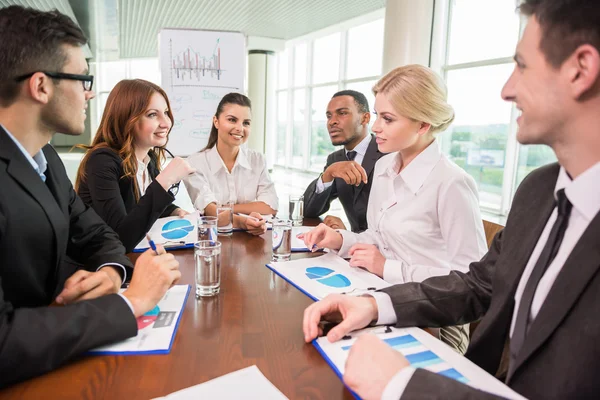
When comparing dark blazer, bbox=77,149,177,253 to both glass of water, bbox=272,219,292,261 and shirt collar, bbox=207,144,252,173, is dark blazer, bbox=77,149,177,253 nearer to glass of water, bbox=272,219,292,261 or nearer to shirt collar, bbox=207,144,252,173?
glass of water, bbox=272,219,292,261

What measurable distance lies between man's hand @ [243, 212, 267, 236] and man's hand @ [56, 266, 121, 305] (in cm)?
88

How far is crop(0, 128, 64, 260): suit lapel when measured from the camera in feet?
3.51

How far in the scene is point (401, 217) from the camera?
1740 mm

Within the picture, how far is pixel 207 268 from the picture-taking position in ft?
4.01

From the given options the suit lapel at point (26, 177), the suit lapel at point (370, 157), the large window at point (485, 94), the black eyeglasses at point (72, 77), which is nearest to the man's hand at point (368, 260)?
the suit lapel at point (26, 177)

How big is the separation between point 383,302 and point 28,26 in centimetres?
125

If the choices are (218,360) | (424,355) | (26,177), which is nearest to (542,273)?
(424,355)

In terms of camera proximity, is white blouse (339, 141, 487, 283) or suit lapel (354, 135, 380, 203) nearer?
white blouse (339, 141, 487, 283)

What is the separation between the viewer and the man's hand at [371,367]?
71cm

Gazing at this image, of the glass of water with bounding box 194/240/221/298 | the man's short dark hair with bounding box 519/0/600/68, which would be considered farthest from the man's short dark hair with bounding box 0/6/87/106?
the man's short dark hair with bounding box 519/0/600/68

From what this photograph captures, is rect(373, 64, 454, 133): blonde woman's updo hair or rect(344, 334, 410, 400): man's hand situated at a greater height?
rect(373, 64, 454, 133): blonde woman's updo hair

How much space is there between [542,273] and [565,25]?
0.51 m

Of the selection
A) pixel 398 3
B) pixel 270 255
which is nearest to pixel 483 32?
pixel 398 3

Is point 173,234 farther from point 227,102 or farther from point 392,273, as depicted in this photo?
point 227,102
